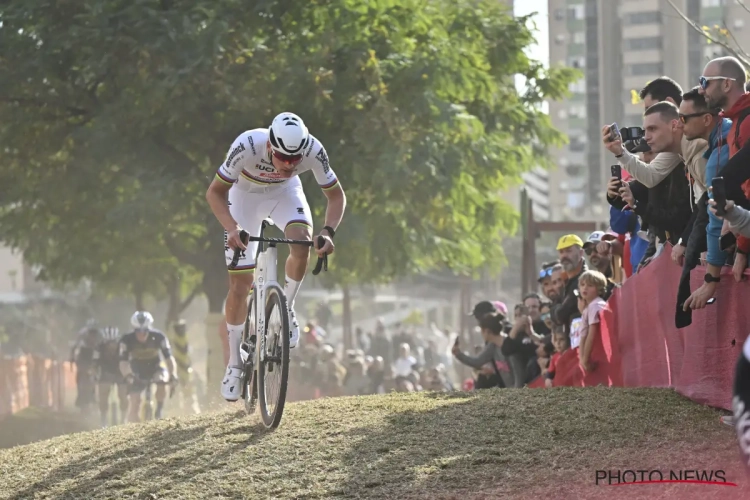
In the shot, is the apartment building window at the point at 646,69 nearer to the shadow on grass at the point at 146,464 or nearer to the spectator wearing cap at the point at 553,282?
the spectator wearing cap at the point at 553,282

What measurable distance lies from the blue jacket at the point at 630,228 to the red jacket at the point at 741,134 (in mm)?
2988

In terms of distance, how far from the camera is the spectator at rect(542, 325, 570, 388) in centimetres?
1110

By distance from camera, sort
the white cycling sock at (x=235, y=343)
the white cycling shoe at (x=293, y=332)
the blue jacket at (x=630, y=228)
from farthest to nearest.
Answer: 1. the blue jacket at (x=630, y=228)
2. the white cycling sock at (x=235, y=343)
3. the white cycling shoe at (x=293, y=332)

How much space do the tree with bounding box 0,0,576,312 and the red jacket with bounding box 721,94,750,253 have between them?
13.9 m

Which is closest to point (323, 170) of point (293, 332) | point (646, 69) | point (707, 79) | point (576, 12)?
point (293, 332)

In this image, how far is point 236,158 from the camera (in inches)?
340

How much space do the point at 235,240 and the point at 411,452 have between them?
6.48ft

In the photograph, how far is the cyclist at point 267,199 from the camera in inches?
325

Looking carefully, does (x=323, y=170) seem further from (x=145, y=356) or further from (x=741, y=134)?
(x=145, y=356)

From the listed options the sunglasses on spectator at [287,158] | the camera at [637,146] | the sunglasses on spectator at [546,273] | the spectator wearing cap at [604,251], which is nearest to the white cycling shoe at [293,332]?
the sunglasses on spectator at [287,158]

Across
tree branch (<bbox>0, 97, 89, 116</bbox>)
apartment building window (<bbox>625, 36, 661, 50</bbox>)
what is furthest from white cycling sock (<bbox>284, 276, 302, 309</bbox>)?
apartment building window (<bbox>625, 36, 661, 50</bbox>)

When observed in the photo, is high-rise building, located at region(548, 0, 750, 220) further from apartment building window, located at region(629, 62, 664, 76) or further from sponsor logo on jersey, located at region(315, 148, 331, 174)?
sponsor logo on jersey, located at region(315, 148, 331, 174)

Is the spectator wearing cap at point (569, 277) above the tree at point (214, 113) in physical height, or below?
below

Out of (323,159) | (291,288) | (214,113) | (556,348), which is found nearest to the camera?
(323,159)
